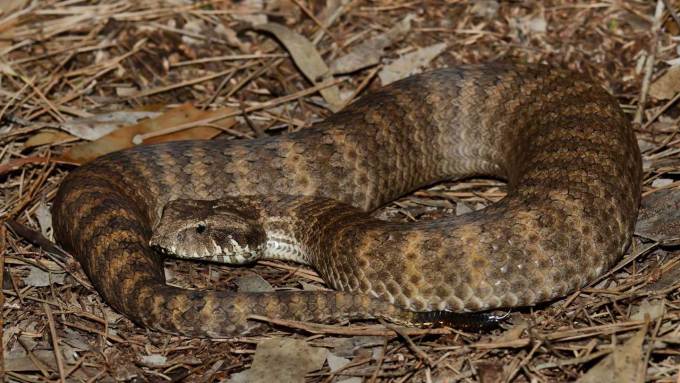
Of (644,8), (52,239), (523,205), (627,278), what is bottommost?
(52,239)

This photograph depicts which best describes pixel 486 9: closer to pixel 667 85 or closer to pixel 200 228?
pixel 667 85

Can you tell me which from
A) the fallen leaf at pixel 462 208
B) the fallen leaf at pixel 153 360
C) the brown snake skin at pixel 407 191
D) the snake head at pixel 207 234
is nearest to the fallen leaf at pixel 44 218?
the brown snake skin at pixel 407 191

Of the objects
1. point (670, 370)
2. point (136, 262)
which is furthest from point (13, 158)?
point (670, 370)

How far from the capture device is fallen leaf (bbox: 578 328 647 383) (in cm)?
567

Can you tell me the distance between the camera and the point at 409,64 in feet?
31.6

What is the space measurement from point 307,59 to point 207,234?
114 inches

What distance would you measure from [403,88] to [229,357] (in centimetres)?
338

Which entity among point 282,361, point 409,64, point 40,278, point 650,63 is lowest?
point 40,278

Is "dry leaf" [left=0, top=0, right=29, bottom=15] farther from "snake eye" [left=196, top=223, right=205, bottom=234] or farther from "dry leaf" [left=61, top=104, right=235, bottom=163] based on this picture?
"snake eye" [left=196, top=223, right=205, bottom=234]

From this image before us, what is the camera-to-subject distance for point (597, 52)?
9.41 meters

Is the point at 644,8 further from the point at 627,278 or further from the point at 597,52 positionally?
the point at 627,278

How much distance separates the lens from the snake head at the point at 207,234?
741 cm

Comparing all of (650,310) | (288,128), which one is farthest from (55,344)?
(650,310)

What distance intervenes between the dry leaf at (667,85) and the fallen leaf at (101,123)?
4.91 m
